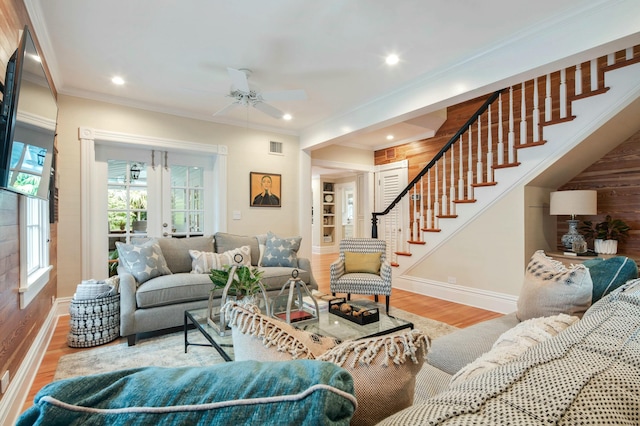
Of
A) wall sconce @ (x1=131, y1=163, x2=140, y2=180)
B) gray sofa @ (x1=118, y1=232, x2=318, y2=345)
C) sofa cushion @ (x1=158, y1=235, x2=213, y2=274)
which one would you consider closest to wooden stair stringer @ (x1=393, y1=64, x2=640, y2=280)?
gray sofa @ (x1=118, y1=232, x2=318, y2=345)

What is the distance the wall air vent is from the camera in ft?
17.0

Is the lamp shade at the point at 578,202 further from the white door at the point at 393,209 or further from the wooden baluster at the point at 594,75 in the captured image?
the white door at the point at 393,209

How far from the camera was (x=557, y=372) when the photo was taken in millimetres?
536

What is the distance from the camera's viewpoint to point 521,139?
144 inches

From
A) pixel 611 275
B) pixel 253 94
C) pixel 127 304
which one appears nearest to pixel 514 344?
pixel 611 275

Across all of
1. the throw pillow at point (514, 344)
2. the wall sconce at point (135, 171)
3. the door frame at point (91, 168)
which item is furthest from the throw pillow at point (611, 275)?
the wall sconce at point (135, 171)

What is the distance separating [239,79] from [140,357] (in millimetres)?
2540

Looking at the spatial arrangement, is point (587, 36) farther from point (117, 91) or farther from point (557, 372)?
point (117, 91)

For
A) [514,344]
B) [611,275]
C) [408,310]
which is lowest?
[408,310]

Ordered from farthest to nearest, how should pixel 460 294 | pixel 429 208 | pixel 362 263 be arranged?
pixel 429 208, pixel 460 294, pixel 362 263

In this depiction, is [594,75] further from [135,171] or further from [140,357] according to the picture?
[135,171]

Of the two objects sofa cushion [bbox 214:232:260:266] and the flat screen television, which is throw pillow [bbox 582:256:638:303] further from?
sofa cushion [bbox 214:232:260:266]

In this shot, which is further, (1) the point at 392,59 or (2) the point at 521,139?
(2) the point at 521,139

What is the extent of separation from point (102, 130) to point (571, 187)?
5.93 metres
